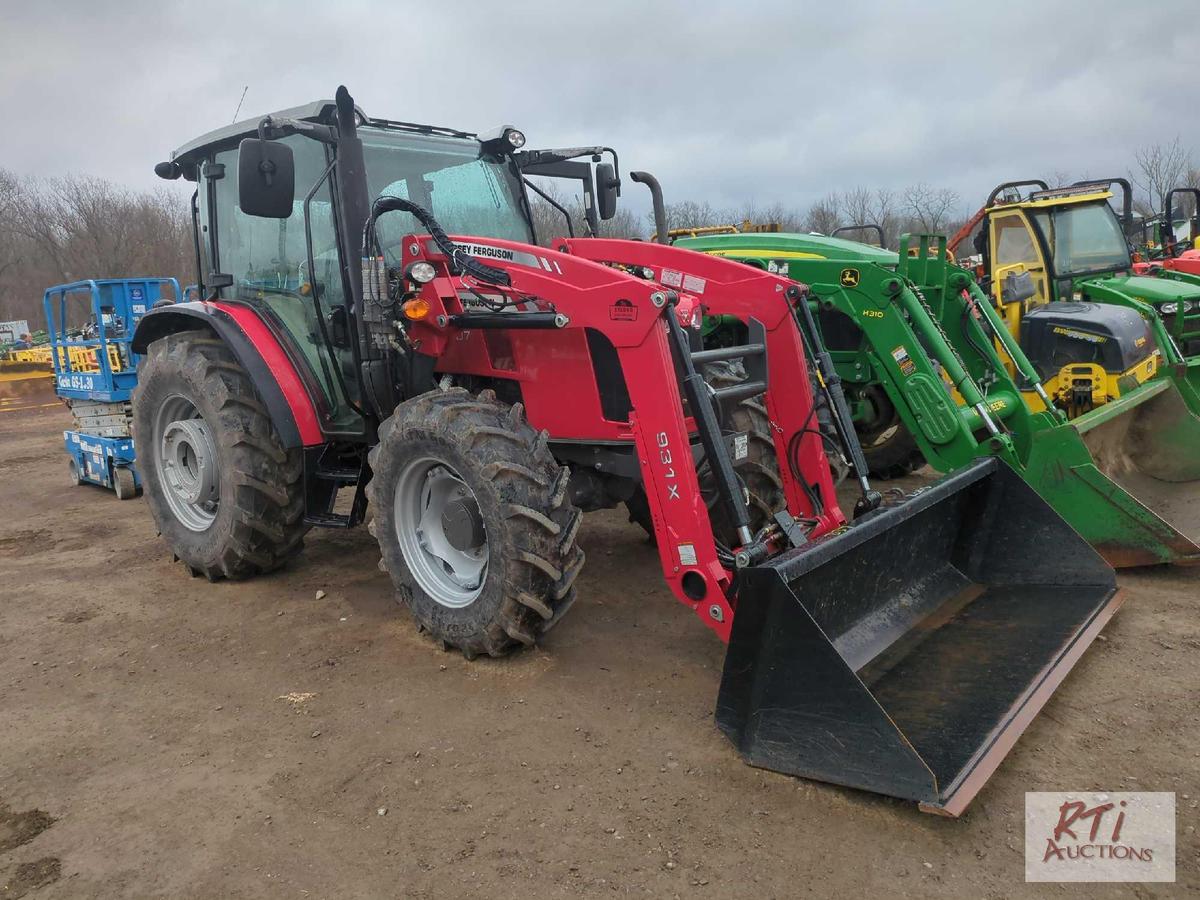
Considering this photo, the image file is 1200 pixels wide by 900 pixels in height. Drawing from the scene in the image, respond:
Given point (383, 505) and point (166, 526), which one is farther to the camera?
point (166, 526)

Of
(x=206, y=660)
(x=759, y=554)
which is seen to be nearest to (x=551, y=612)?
(x=759, y=554)

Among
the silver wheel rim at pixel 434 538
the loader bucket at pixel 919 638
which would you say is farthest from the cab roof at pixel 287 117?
the loader bucket at pixel 919 638

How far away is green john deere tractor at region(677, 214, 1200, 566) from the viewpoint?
15.2ft

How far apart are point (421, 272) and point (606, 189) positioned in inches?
64.0

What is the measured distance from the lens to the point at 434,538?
13.8 feet

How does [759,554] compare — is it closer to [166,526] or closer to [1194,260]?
[166,526]

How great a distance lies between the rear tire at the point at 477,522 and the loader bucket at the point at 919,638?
934 millimetres

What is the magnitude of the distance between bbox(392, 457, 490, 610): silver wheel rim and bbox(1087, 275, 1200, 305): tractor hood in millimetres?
6336

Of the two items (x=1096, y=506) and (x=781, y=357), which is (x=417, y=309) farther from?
(x=1096, y=506)

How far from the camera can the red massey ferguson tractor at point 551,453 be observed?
9.95 ft

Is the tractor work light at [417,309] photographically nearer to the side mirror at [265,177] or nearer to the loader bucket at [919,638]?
the side mirror at [265,177]

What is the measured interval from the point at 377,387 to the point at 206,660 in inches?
59.7

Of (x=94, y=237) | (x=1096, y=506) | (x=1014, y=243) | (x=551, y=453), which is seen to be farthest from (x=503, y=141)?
(x=94, y=237)

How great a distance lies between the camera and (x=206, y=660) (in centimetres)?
417
